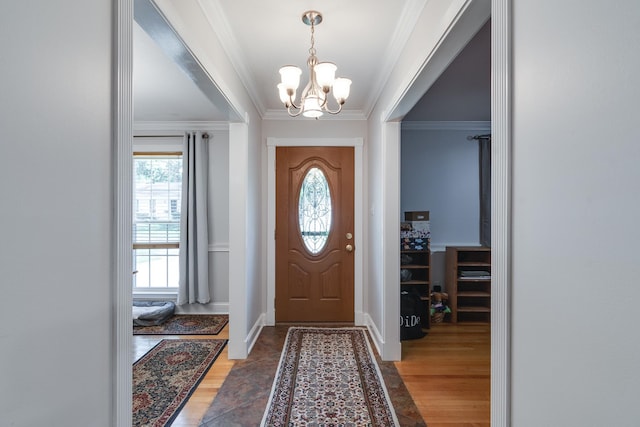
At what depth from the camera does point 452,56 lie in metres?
1.67

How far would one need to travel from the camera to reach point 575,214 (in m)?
0.74

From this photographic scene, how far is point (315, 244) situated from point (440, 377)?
6.30ft

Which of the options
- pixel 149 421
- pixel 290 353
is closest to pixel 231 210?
pixel 290 353

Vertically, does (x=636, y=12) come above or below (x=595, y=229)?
above

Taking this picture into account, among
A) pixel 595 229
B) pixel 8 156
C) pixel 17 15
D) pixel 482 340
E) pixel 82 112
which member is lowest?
pixel 482 340

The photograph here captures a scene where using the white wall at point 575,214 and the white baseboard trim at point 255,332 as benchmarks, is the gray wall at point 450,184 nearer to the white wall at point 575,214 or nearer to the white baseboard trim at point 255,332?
the white baseboard trim at point 255,332

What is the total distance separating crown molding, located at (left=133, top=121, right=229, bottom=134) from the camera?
4.25m

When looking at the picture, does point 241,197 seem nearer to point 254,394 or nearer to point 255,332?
point 255,332

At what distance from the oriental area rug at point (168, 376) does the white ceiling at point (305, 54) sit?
85.3 inches

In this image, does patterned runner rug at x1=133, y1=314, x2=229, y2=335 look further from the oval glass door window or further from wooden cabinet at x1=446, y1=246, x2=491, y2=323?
wooden cabinet at x1=446, y1=246, x2=491, y2=323

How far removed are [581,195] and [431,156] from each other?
382 cm

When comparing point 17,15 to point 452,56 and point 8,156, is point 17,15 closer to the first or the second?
point 8,156

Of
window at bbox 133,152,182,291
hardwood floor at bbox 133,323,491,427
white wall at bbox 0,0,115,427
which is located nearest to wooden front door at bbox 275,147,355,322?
hardwood floor at bbox 133,323,491,427

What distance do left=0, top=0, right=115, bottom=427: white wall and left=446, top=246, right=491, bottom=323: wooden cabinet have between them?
3.83 meters
